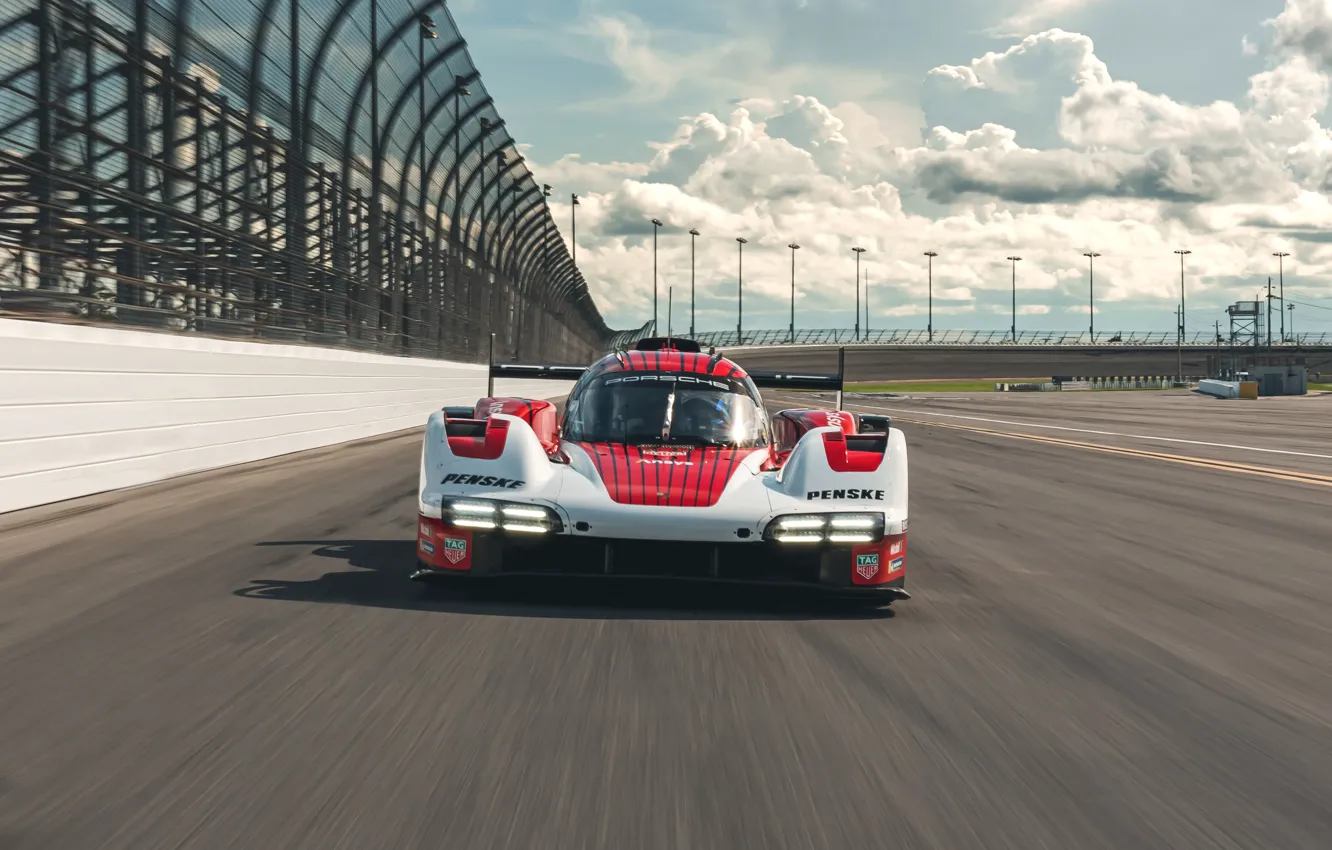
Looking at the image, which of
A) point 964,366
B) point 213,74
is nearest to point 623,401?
point 213,74

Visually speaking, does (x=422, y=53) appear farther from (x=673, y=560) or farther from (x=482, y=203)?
(x=673, y=560)

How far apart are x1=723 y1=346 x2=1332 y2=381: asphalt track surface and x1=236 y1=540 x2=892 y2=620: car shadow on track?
90004mm

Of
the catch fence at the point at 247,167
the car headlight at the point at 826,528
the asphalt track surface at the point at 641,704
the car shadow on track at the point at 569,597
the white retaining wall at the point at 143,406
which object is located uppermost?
the catch fence at the point at 247,167

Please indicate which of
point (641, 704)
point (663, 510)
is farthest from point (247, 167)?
point (641, 704)

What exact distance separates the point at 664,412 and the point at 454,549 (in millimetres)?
1660

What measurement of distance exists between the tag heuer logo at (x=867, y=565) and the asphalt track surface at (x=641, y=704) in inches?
9.5

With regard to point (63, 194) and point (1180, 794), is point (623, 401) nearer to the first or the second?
point (1180, 794)

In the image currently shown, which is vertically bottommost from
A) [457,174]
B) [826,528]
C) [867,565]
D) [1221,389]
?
[867,565]

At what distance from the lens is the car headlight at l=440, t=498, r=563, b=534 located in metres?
5.29

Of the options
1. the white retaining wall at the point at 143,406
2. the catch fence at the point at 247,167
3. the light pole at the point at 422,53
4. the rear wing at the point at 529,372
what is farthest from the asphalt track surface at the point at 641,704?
the light pole at the point at 422,53

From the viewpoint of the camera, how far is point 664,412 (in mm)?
6707

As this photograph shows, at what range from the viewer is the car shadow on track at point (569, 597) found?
5371mm

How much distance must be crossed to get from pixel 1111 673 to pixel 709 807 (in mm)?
2121

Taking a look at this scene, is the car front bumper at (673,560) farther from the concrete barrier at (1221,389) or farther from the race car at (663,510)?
the concrete barrier at (1221,389)
